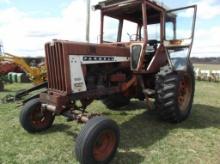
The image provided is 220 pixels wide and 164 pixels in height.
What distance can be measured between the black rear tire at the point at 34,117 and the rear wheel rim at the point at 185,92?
9.87 feet

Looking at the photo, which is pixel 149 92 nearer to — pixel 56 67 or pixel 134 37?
pixel 134 37

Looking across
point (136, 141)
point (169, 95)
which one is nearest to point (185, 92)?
point (169, 95)

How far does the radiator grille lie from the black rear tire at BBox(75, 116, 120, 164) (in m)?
1.01

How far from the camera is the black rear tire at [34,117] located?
5688 mm

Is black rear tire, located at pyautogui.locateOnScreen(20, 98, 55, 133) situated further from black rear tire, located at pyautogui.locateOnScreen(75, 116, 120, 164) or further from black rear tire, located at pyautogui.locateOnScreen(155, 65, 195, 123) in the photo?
black rear tire, located at pyautogui.locateOnScreen(155, 65, 195, 123)

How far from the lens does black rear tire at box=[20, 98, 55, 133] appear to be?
5.69 m

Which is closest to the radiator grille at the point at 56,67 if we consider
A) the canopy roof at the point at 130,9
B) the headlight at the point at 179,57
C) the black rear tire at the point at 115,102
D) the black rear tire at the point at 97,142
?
the black rear tire at the point at 97,142

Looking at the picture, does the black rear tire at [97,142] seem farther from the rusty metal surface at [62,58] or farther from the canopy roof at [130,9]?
the canopy roof at [130,9]

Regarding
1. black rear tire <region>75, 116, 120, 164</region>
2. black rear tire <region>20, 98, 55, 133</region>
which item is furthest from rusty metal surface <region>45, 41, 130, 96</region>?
black rear tire <region>75, 116, 120, 164</region>

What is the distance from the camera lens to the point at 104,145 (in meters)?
4.59

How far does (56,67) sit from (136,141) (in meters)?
1.99

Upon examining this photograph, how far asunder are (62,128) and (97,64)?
1570mm

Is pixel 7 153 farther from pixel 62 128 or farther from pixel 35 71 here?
pixel 35 71

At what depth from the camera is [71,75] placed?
16.5 feet
